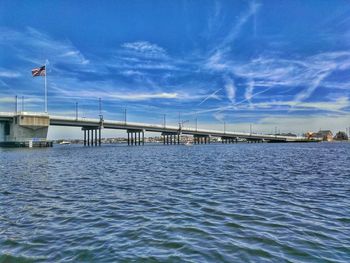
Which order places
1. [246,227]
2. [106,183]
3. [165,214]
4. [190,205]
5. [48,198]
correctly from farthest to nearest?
[106,183] → [48,198] → [190,205] → [165,214] → [246,227]

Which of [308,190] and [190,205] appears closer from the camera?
[190,205]

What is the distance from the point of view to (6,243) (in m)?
8.42

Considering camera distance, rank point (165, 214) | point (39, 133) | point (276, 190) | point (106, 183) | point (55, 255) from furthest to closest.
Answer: point (39, 133), point (106, 183), point (276, 190), point (165, 214), point (55, 255)

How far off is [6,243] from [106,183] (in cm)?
1179

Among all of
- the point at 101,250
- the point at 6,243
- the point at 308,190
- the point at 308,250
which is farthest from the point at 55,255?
the point at 308,190

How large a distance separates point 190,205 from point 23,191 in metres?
10.3

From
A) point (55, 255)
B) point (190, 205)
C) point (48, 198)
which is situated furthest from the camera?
point (48, 198)

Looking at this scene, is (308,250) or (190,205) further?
(190,205)

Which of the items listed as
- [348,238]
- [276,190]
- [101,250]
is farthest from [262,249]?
[276,190]

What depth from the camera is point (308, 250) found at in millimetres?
7742

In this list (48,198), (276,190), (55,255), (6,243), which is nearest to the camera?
(55,255)

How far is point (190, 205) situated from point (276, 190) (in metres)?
6.35

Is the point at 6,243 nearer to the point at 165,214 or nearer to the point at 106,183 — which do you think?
the point at 165,214

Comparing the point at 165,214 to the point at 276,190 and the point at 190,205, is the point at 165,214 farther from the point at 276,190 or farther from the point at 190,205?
the point at 276,190
